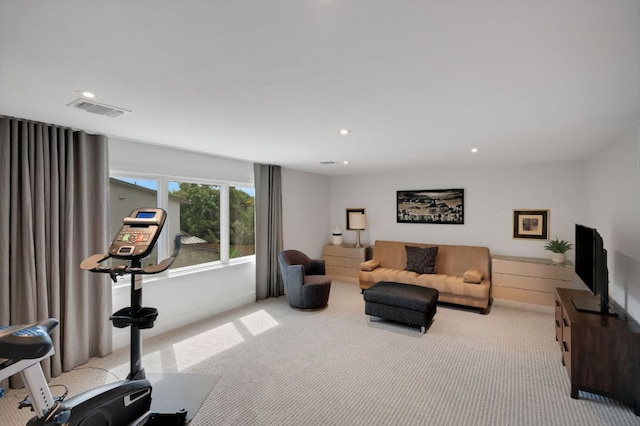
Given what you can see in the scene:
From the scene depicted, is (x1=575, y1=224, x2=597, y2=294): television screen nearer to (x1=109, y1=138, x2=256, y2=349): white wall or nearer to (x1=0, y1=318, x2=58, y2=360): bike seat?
(x1=0, y1=318, x2=58, y2=360): bike seat

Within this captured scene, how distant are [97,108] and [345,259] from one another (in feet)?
16.1

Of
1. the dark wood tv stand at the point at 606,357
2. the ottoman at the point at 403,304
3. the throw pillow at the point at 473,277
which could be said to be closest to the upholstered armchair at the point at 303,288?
the ottoman at the point at 403,304

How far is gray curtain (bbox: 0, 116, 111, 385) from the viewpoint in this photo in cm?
252

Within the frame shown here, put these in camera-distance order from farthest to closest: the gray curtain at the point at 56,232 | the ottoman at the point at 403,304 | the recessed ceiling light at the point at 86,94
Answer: the ottoman at the point at 403,304, the gray curtain at the point at 56,232, the recessed ceiling light at the point at 86,94

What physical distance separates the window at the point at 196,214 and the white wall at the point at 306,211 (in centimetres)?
80

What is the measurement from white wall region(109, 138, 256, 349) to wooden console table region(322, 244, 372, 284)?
6.45 feet

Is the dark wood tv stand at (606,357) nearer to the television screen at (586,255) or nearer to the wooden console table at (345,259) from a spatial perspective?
the television screen at (586,255)

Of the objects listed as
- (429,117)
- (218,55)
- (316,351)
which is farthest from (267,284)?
(218,55)

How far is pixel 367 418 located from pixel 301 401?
0.54 meters

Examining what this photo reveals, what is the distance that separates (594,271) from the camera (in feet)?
8.87

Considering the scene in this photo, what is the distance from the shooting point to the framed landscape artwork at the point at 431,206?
5.47 metres

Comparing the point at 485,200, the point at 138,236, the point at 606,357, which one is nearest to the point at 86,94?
the point at 138,236

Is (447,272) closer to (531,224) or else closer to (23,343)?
(531,224)

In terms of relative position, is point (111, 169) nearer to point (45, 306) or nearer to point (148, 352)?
point (45, 306)
